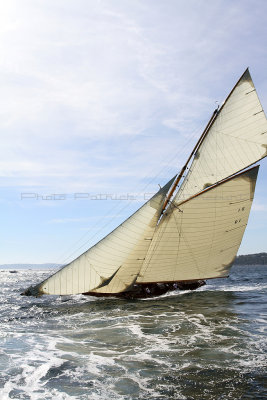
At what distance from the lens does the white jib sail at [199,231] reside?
98.4 ft

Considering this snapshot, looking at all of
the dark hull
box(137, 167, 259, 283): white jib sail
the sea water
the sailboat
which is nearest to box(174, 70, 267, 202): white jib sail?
the sailboat

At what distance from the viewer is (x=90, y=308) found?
86.6ft

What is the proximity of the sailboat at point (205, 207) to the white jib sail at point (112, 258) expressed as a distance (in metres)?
0.12

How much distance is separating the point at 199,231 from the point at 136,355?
18574mm

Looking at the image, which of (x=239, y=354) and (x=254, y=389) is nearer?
(x=254, y=389)

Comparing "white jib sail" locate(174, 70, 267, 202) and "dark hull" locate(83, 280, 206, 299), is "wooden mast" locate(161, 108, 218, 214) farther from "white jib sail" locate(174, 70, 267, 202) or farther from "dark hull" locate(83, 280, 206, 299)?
"dark hull" locate(83, 280, 206, 299)

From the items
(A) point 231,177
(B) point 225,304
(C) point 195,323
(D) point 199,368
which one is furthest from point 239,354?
(A) point 231,177

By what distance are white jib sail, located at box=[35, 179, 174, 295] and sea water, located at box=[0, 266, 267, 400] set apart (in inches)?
120

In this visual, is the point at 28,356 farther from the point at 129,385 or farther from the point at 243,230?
the point at 243,230

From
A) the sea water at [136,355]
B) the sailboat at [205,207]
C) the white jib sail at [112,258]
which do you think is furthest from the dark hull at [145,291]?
the sea water at [136,355]

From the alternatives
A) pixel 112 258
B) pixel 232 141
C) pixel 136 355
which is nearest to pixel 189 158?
pixel 232 141

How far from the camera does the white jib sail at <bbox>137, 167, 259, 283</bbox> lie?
30.0 meters

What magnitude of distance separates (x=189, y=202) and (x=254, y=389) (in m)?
21.6

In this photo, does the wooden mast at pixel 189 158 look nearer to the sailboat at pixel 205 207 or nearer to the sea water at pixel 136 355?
the sailboat at pixel 205 207
